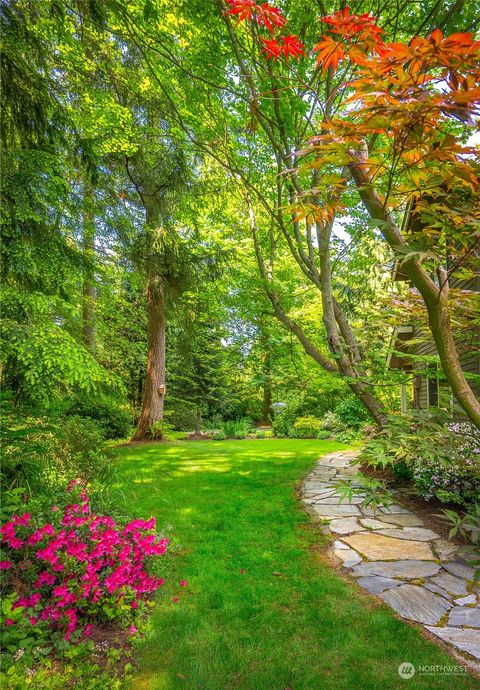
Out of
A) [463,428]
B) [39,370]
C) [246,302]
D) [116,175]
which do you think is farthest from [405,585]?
[116,175]

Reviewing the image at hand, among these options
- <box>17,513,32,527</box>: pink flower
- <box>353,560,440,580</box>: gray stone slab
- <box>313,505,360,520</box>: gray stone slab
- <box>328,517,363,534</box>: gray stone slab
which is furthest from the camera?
<box>313,505,360,520</box>: gray stone slab

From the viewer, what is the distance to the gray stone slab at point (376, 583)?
274 centimetres

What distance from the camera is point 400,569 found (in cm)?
303

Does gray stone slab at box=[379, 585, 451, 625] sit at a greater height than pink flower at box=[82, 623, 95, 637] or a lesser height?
lesser

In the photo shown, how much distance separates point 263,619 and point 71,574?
1.22 m

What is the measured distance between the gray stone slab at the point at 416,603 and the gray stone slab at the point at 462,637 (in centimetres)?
9

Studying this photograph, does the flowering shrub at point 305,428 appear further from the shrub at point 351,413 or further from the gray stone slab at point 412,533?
the gray stone slab at point 412,533

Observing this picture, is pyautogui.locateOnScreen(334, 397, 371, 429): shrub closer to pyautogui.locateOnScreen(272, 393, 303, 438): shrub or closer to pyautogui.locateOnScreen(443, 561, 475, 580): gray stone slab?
pyautogui.locateOnScreen(272, 393, 303, 438): shrub

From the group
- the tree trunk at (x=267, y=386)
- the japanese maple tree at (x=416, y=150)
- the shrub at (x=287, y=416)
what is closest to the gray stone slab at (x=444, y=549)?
the japanese maple tree at (x=416, y=150)

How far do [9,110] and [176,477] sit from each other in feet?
16.8

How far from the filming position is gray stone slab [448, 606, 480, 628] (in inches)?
91.8

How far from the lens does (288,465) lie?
698cm

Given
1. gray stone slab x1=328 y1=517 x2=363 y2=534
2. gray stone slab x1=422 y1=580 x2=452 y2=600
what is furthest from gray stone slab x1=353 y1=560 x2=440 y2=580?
gray stone slab x1=328 y1=517 x2=363 y2=534

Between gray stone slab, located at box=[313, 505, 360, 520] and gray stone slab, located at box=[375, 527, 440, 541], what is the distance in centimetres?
57
